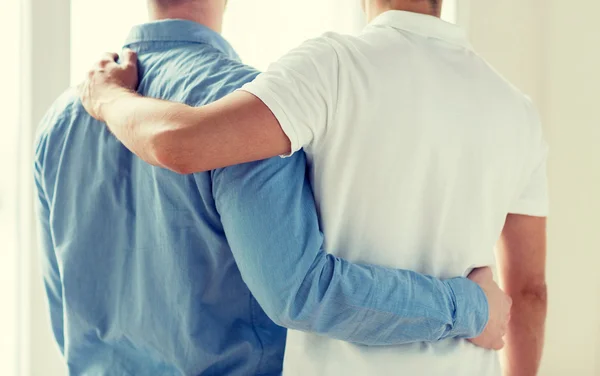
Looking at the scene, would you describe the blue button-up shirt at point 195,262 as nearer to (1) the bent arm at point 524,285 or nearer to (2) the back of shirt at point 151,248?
(2) the back of shirt at point 151,248

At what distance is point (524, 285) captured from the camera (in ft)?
4.34

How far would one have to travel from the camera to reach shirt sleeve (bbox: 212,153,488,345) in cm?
97

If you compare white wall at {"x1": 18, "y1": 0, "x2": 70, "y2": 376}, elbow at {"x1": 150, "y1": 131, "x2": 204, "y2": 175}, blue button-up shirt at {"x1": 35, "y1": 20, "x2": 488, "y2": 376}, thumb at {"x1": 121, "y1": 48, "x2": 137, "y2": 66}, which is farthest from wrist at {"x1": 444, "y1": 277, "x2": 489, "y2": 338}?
white wall at {"x1": 18, "y1": 0, "x2": 70, "y2": 376}

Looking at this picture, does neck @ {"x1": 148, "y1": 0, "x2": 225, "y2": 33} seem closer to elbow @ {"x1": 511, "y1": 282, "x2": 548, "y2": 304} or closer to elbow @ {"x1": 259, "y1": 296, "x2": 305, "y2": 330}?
elbow @ {"x1": 259, "y1": 296, "x2": 305, "y2": 330}

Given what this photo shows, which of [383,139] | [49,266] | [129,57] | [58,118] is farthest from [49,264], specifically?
[383,139]

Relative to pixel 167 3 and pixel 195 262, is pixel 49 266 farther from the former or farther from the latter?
pixel 167 3

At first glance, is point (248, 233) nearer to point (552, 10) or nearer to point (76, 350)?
point (76, 350)

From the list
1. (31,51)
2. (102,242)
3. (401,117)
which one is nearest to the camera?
(401,117)

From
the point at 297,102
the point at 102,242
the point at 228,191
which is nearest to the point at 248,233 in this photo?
the point at 228,191

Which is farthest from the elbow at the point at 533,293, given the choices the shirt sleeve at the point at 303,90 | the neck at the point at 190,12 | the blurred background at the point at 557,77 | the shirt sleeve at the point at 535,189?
the blurred background at the point at 557,77

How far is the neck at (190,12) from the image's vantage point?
114 cm

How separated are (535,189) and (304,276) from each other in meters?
0.45

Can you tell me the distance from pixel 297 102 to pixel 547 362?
5.51ft

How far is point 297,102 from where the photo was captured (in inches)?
37.2
